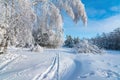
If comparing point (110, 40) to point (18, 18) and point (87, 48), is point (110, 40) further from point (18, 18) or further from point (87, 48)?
point (18, 18)

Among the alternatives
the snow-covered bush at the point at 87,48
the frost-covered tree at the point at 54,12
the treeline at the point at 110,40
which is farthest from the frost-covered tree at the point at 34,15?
the treeline at the point at 110,40

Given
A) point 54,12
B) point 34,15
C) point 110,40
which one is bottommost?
point 34,15

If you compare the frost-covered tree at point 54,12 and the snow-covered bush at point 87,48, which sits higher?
the frost-covered tree at point 54,12

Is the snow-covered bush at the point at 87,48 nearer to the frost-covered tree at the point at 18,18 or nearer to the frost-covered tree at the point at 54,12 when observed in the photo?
the frost-covered tree at the point at 54,12

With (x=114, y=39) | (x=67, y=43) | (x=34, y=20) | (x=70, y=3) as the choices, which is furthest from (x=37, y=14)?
(x=67, y=43)

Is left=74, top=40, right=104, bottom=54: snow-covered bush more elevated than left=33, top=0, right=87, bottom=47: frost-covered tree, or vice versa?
left=33, top=0, right=87, bottom=47: frost-covered tree

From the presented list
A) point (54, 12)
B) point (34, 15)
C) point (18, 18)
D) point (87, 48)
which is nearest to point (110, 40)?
point (87, 48)

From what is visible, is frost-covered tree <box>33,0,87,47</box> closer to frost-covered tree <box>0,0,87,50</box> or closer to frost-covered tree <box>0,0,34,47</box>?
frost-covered tree <box>0,0,87,50</box>

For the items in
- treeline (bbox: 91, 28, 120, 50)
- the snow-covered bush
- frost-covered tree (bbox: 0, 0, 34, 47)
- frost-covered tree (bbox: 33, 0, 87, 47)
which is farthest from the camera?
treeline (bbox: 91, 28, 120, 50)

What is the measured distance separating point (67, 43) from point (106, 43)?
13068mm

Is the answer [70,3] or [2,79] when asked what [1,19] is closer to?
[2,79]

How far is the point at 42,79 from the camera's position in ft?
25.2

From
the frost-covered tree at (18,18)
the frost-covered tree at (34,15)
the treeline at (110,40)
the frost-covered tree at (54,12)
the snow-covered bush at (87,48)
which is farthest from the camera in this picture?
the treeline at (110,40)

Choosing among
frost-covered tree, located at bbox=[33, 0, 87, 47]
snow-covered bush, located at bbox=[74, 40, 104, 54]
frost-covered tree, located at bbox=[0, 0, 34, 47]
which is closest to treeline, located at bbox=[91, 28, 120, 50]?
snow-covered bush, located at bbox=[74, 40, 104, 54]
